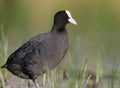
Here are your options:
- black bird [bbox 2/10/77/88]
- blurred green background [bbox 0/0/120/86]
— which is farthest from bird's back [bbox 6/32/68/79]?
blurred green background [bbox 0/0/120/86]

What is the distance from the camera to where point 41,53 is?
8.61 meters

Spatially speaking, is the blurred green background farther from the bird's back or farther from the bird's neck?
the bird's back

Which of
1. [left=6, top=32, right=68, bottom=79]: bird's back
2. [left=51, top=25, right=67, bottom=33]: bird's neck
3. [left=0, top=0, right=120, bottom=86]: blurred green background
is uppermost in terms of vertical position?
[left=51, top=25, right=67, bottom=33]: bird's neck

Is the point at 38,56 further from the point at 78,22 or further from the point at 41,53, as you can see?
the point at 78,22

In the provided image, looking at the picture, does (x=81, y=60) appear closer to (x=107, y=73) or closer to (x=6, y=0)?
(x=107, y=73)

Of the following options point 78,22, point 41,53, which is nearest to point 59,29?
point 41,53

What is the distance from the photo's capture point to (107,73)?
419 inches

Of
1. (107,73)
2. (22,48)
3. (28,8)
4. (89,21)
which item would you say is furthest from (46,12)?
(22,48)

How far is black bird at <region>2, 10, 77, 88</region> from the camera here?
28.1 ft

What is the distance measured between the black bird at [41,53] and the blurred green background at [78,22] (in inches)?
85.5

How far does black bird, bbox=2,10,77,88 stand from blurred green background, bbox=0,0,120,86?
2.17 metres

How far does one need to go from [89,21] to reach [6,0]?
431 centimetres

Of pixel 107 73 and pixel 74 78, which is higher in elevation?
pixel 74 78

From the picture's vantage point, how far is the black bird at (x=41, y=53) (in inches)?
338
